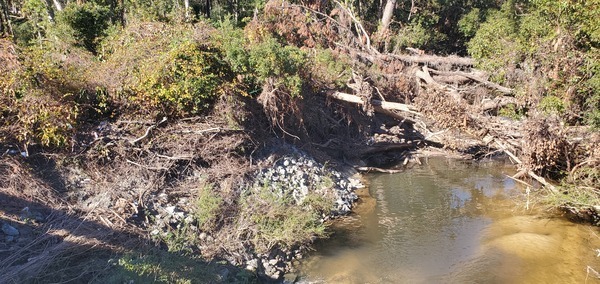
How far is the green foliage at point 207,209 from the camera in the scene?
7.44m

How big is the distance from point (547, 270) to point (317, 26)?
10.9 meters

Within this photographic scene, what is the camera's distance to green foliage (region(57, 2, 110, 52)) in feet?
40.9

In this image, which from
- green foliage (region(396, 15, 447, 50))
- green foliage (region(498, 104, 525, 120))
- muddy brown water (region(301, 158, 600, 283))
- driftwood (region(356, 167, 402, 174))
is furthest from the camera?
green foliage (region(396, 15, 447, 50))

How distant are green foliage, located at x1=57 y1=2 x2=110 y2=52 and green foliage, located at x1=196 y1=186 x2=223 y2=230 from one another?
7345mm

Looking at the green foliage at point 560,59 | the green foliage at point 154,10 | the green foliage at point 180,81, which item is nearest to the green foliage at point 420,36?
the green foliage at point 560,59

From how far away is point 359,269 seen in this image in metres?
7.18

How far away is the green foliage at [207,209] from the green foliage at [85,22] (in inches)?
289

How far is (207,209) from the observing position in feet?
24.7

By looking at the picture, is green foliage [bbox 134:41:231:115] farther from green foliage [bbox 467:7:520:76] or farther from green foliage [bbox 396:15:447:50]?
green foliage [bbox 396:15:447:50]

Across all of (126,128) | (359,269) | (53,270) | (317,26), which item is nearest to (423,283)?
(359,269)

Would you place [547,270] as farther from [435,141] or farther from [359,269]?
[435,141]

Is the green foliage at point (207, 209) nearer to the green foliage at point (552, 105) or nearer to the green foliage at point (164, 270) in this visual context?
the green foliage at point (164, 270)

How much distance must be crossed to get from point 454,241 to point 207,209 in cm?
482

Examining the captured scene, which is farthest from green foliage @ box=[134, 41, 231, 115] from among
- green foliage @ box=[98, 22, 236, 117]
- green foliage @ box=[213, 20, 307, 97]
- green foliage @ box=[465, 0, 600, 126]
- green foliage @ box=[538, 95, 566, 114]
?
green foliage @ box=[465, 0, 600, 126]
